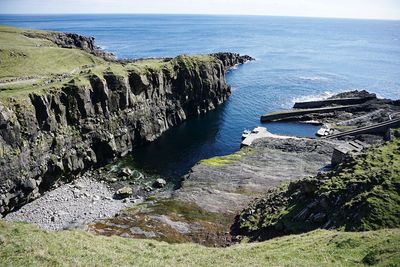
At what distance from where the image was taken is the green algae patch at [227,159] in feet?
242

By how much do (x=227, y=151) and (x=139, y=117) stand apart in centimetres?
2324

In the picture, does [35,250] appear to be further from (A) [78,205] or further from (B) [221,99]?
(B) [221,99]

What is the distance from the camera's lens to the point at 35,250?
91.0 ft

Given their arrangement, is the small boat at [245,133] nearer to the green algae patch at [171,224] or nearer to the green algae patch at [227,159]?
the green algae patch at [227,159]

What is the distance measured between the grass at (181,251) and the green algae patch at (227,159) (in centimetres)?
3771

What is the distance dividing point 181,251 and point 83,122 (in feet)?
160

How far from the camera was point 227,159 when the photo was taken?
75.8 m

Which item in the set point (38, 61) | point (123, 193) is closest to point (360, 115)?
point (123, 193)

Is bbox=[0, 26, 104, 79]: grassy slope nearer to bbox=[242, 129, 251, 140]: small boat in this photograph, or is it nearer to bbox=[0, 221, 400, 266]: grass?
bbox=[242, 129, 251, 140]: small boat

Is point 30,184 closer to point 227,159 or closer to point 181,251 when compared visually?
point 227,159

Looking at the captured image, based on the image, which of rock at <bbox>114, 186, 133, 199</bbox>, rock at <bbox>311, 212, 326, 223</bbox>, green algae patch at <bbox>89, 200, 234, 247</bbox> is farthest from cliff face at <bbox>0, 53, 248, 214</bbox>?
rock at <bbox>311, 212, 326, 223</bbox>

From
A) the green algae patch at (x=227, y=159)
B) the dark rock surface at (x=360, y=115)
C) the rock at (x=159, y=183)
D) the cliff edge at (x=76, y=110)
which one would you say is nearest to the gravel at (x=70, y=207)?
the cliff edge at (x=76, y=110)

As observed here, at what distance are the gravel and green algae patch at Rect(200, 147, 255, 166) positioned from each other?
2042 centimetres

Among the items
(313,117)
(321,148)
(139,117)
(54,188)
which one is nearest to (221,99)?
(313,117)
